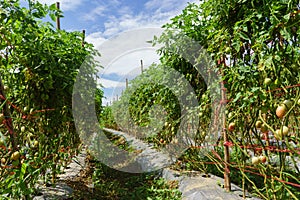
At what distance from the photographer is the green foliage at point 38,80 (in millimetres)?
1482

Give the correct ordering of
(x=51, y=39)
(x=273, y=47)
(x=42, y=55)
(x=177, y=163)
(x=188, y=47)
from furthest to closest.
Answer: (x=177, y=163)
(x=188, y=47)
(x=51, y=39)
(x=42, y=55)
(x=273, y=47)


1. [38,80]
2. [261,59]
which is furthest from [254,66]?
[38,80]

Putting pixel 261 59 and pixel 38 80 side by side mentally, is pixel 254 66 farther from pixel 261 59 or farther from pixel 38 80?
pixel 38 80

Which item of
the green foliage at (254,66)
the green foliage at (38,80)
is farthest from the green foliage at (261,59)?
the green foliage at (38,80)

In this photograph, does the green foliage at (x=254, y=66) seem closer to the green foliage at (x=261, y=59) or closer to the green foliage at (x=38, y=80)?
the green foliage at (x=261, y=59)

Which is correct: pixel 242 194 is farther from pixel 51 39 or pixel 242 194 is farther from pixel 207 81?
pixel 51 39

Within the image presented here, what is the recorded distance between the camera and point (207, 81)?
7.14 feet

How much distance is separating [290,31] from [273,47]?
5.2 inches

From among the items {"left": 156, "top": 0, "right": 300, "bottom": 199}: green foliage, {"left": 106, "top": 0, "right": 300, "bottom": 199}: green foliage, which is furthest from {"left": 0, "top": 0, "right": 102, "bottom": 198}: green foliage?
{"left": 156, "top": 0, "right": 300, "bottom": 199}: green foliage

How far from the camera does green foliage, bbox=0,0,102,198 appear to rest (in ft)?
4.86

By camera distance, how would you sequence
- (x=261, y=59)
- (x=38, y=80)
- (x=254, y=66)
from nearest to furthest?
1. (x=261, y=59)
2. (x=254, y=66)
3. (x=38, y=80)

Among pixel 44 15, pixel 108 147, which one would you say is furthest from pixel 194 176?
pixel 108 147

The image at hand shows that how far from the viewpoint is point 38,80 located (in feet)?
6.07

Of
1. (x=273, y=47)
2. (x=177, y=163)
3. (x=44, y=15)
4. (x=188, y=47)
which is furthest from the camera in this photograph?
(x=177, y=163)
